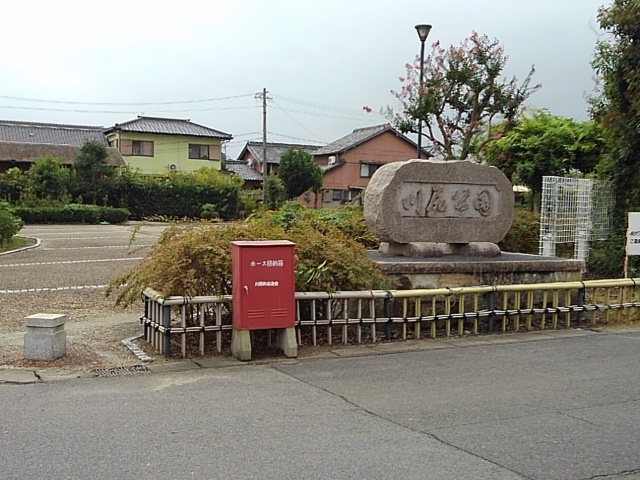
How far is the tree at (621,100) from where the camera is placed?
1358cm

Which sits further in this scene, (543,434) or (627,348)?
(627,348)

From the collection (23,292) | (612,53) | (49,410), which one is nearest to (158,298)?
(49,410)

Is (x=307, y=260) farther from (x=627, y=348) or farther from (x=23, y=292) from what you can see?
(x=23, y=292)

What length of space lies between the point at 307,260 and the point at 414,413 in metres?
3.16

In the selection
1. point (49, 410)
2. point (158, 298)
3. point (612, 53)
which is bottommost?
point (49, 410)

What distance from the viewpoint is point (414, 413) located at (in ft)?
18.4

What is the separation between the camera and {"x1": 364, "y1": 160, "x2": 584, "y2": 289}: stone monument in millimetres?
10156

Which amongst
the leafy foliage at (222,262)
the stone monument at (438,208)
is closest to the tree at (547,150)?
the stone monument at (438,208)

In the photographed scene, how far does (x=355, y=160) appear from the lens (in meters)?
55.9

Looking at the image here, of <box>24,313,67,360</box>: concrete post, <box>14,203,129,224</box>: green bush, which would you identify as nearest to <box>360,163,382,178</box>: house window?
<box>14,203,129,224</box>: green bush

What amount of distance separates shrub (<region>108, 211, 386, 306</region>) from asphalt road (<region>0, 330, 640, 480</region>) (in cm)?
116

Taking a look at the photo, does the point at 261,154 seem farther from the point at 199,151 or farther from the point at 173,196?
the point at 173,196

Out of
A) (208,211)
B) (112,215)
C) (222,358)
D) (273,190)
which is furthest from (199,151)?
(222,358)

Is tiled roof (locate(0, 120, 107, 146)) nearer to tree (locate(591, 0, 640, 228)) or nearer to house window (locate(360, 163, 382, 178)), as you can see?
house window (locate(360, 163, 382, 178))
